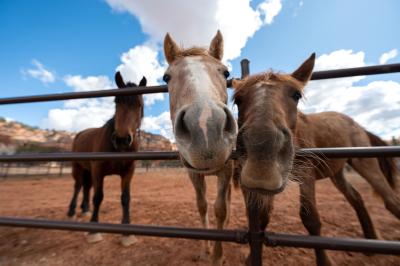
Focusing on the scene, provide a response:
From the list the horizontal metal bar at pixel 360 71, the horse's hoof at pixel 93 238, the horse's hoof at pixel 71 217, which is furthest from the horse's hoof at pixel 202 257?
the horse's hoof at pixel 71 217

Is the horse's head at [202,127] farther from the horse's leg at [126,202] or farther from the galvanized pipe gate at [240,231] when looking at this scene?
the horse's leg at [126,202]

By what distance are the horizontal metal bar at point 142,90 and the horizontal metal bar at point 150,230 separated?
122 centimetres

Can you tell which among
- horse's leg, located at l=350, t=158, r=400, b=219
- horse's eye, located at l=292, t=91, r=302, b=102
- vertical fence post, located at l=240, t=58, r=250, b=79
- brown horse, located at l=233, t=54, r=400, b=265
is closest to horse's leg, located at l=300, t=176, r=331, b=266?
brown horse, located at l=233, t=54, r=400, b=265

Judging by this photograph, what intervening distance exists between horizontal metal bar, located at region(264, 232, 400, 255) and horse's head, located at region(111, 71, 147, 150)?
2.60 metres

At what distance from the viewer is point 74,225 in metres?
1.88

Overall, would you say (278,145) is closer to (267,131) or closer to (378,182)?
(267,131)

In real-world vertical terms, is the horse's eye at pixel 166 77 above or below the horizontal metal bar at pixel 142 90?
above

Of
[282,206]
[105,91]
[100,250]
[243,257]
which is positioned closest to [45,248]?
[100,250]

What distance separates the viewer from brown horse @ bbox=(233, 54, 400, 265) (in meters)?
1.12

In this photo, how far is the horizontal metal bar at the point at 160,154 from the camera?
1381mm

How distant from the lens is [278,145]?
1.16 meters

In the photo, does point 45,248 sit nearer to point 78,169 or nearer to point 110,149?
point 110,149

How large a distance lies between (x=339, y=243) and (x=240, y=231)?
613mm

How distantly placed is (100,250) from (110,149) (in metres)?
1.60
